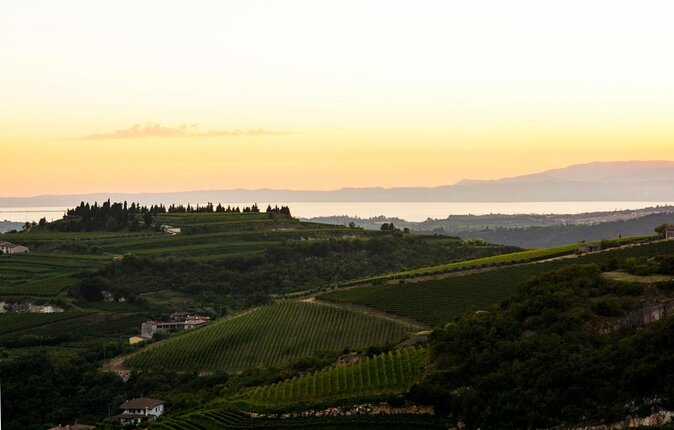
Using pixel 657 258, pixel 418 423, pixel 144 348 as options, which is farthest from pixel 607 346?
pixel 144 348

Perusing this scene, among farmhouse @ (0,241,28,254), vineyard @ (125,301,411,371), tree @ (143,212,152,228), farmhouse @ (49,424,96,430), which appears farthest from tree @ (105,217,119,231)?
farmhouse @ (49,424,96,430)

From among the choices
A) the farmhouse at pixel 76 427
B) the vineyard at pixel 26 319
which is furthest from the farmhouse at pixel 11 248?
the farmhouse at pixel 76 427

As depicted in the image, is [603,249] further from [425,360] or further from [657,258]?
[425,360]

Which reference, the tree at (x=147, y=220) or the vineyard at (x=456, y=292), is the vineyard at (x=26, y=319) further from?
the tree at (x=147, y=220)

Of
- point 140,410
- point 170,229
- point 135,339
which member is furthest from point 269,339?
point 170,229

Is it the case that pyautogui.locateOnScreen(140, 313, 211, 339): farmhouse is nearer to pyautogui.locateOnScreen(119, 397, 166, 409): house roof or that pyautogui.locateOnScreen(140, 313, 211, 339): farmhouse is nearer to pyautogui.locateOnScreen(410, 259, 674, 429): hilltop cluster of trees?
pyautogui.locateOnScreen(119, 397, 166, 409): house roof

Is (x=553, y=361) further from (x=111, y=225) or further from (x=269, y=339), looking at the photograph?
(x=111, y=225)
